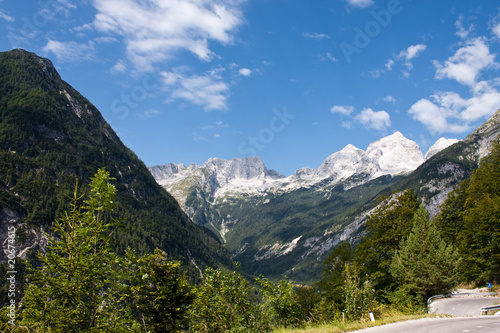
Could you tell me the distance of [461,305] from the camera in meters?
30.0

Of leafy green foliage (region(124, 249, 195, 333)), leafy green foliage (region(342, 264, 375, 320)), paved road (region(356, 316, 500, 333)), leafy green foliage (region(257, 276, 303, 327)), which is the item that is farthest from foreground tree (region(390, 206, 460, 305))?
leafy green foliage (region(124, 249, 195, 333))

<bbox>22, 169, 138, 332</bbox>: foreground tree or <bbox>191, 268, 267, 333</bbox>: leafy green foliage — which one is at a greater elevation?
<bbox>22, 169, 138, 332</bbox>: foreground tree

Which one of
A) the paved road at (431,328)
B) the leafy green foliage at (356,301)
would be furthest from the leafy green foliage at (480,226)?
the paved road at (431,328)

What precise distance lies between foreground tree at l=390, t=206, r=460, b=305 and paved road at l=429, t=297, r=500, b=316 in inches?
52.8

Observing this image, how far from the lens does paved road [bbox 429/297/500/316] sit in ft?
90.7

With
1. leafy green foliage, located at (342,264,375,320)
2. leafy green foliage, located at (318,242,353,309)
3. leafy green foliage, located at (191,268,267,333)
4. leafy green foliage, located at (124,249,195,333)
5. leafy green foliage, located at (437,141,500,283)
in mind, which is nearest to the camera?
leafy green foliage, located at (124,249,195,333)

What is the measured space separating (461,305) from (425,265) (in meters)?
5.36

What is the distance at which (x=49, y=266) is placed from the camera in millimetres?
11484

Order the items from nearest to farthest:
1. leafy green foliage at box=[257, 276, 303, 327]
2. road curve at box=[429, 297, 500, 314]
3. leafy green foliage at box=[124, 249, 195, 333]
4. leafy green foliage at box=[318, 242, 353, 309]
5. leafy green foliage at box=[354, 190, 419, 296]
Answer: leafy green foliage at box=[124, 249, 195, 333], road curve at box=[429, 297, 500, 314], leafy green foliage at box=[257, 276, 303, 327], leafy green foliage at box=[354, 190, 419, 296], leafy green foliage at box=[318, 242, 353, 309]

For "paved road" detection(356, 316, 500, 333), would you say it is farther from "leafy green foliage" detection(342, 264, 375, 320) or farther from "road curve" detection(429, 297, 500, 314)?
"road curve" detection(429, 297, 500, 314)

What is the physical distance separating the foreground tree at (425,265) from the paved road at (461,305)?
4.40ft

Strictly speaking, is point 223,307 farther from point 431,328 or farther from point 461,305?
point 461,305

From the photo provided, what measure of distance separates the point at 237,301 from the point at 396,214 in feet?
86.7

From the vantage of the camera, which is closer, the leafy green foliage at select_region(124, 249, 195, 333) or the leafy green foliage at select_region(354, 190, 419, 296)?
the leafy green foliage at select_region(124, 249, 195, 333)
